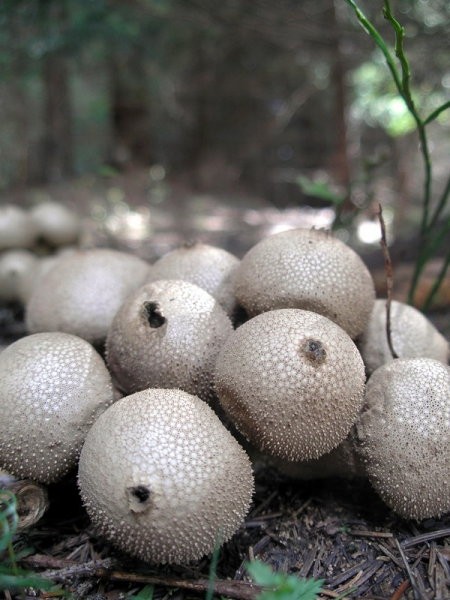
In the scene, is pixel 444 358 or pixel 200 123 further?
pixel 200 123

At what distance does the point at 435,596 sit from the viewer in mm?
1293

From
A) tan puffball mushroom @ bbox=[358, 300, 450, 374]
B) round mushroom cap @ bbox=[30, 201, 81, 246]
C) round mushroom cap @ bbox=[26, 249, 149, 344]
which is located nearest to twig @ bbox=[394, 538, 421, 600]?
tan puffball mushroom @ bbox=[358, 300, 450, 374]

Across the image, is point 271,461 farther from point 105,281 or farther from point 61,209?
point 61,209

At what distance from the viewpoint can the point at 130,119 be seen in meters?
8.82

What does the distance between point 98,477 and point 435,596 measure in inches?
34.1

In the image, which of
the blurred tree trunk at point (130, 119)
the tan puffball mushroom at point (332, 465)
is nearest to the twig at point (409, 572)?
the tan puffball mushroom at point (332, 465)

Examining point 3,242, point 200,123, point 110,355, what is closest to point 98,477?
point 110,355

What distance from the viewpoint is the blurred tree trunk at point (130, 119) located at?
8562mm

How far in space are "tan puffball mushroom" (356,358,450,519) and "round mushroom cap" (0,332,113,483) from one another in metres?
0.79

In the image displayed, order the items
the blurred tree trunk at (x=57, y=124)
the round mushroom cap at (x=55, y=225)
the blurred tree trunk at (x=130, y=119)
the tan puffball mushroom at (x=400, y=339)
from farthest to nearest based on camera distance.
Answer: the blurred tree trunk at (x=130, y=119)
the blurred tree trunk at (x=57, y=124)
the round mushroom cap at (x=55, y=225)
the tan puffball mushroom at (x=400, y=339)

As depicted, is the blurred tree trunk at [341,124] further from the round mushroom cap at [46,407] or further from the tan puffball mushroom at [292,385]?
the round mushroom cap at [46,407]

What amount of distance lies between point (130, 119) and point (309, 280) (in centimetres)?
795

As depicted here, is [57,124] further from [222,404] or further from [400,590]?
[400,590]

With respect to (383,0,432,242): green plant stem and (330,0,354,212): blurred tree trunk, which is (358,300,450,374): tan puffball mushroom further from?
(330,0,354,212): blurred tree trunk
